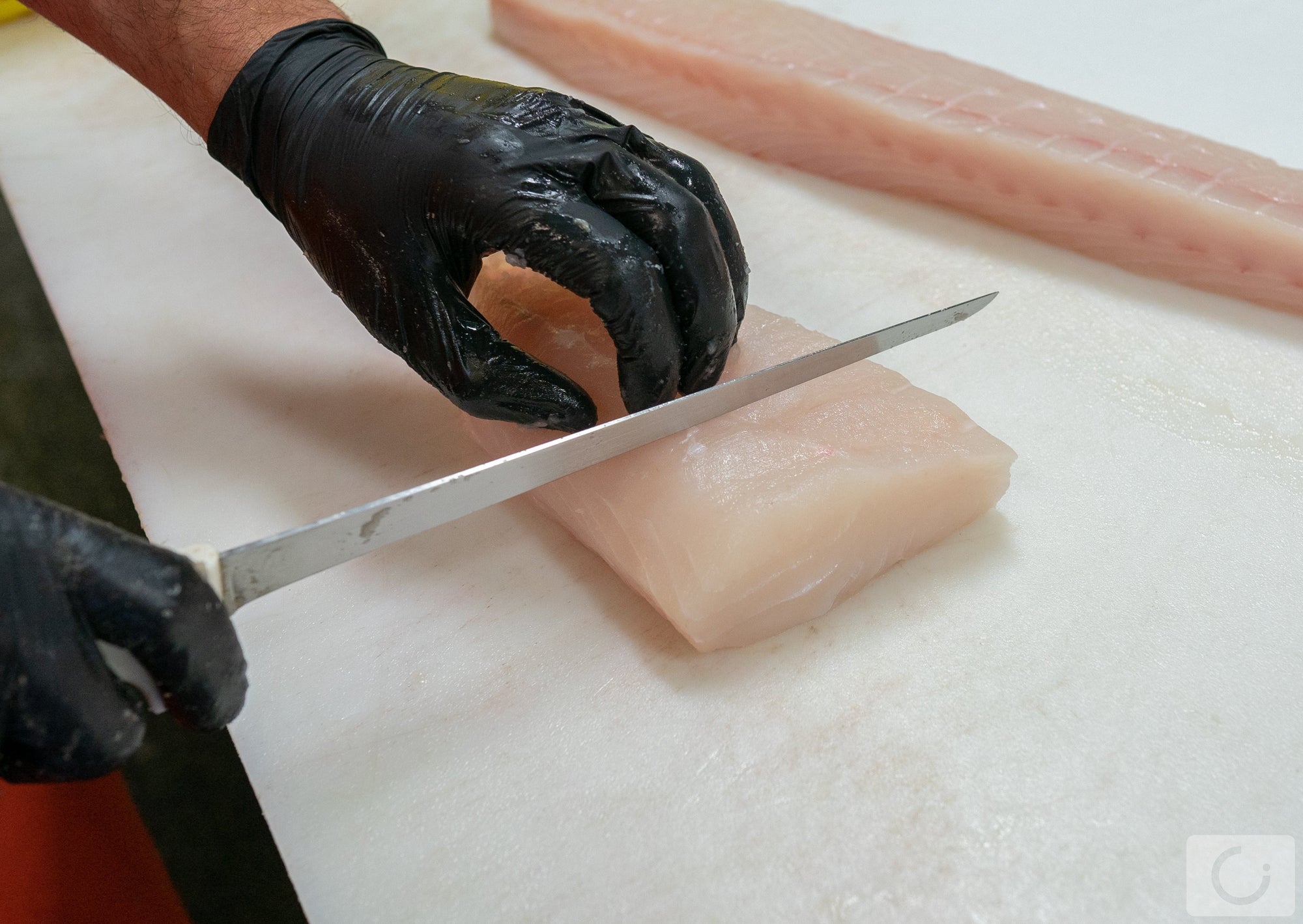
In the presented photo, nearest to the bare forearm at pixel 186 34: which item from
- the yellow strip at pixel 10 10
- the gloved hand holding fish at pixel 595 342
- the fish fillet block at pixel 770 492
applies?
the gloved hand holding fish at pixel 595 342

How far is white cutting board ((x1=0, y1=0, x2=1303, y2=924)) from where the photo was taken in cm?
148

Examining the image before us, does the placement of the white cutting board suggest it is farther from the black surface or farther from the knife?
the black surface

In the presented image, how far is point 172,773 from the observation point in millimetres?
2627

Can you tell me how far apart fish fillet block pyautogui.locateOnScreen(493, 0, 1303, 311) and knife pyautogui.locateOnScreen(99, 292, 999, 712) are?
33.5 inches

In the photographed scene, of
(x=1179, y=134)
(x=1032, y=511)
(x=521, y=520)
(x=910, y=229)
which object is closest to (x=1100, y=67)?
(x=1179, y=134)

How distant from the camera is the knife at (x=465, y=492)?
47.7 inches

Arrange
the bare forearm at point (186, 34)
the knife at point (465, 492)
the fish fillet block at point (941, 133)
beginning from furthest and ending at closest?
the fish fillet block at point (941, 133) < the bare forearm at point (186, 34) < the knife at point (465, 492)

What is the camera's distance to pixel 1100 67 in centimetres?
308

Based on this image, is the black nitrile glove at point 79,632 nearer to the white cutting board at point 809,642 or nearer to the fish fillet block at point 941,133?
the white cutting board at point 809,642

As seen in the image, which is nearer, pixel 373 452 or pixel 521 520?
pixel 521 520

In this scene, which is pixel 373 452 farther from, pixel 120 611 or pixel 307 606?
pixel 120 611

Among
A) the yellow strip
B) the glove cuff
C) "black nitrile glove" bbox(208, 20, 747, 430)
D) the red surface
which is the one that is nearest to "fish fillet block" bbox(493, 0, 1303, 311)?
"black nitrile glove" bbox(208, 20, 747, 430)

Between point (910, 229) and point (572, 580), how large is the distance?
1566mm

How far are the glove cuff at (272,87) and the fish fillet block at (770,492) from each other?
75cm
